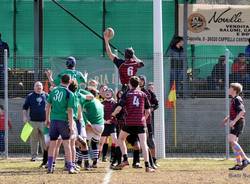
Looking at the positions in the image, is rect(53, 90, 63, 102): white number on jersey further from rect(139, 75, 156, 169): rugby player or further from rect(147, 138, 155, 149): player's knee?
rect(147, 138, 155, 149): player's knee

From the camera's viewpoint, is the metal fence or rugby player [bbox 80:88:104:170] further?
the metal fence

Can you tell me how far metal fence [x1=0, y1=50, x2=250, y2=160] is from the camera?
72.2 ft

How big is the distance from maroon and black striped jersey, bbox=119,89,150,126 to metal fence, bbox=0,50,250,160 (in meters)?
5.98

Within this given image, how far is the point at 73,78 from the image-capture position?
16.1 m

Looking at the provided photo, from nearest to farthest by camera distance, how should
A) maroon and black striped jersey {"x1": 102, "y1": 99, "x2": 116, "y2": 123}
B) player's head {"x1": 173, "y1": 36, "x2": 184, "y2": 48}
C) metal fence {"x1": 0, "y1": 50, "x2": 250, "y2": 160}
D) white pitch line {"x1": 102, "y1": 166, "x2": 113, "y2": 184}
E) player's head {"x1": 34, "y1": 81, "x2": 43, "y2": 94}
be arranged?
white pitch line {"x1": 102, "y1": 166, "x2": 113, "y2": 184}, maroon and black striped jersey {"x1": 102, "y1": 99, "x2": 116, "y2": 123}, player's head {"x1": 34, "y1": 81, "x2": 43, "y2": 94}, metal fence {"x1": 0, "y1": 50, "x2": 250, "y2": 160}, player's head {"x1": 173, "y1": 36, "x2": 184, "y2": 48}

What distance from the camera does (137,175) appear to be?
1487 cm

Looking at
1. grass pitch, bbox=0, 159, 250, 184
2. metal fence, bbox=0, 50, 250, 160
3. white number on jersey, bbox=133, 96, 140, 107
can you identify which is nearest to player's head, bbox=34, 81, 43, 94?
grass pitch, bbox=0, 159, 250, 184

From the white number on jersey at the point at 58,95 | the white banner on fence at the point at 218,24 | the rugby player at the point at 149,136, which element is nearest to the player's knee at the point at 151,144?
the rugby player at the point at 149,136

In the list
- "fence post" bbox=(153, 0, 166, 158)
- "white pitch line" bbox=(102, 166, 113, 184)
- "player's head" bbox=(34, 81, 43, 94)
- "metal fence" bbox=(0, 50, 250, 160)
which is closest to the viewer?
"white pitch line" bbox=(102, 166, 113, 184)

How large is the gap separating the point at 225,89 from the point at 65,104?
7.32 meters

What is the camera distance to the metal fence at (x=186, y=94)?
72.2 feet

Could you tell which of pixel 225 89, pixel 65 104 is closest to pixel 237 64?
pixel 225 89

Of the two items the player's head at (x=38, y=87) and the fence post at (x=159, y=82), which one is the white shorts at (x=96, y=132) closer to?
the player's head at (x=38, y=87)

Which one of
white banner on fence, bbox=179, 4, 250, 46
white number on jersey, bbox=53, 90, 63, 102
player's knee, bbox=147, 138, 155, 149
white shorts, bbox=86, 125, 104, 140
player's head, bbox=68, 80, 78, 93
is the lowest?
player's knee, bbox=147, 138, 155, 149
